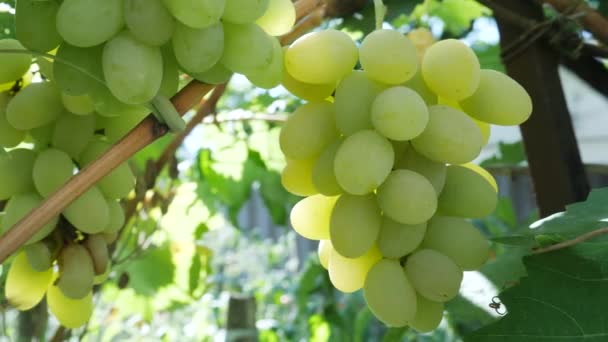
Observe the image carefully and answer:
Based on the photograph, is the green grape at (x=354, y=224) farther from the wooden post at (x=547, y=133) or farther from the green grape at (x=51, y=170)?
the wooden post at (x=547, y=133)

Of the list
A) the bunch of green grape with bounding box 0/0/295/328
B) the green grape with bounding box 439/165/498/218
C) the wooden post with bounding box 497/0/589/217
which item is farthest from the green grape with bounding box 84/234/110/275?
the wooden post with bounding box 497/0/589/217

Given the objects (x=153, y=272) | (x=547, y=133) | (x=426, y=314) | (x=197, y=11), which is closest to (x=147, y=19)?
(x=197, y=11)

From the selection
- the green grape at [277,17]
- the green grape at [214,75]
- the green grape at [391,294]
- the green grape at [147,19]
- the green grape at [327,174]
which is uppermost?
the green grape at [147,19]

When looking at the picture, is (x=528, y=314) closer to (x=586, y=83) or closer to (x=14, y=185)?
(x=14, y=185)

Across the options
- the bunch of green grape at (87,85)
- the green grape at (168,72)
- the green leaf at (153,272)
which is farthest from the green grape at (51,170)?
the green leaf at (153,272)

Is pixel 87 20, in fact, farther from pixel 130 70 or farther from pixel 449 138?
pixel 449 138

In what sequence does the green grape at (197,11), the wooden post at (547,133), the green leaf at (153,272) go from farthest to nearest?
the green leaf at (153,272), the wooden post at (547,133), the green grape at (197,11)
